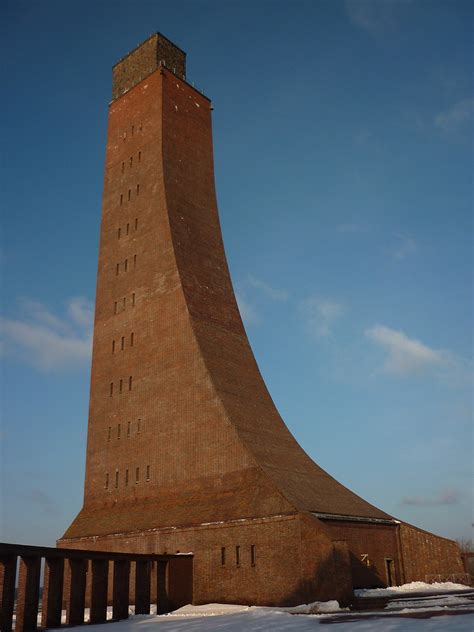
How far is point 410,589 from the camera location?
1962cm

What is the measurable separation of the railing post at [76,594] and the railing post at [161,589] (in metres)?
2.34

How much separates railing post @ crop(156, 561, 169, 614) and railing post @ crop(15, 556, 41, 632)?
386cm

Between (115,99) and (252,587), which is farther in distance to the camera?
(115,99)

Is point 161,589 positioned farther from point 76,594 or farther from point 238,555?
point 76,594

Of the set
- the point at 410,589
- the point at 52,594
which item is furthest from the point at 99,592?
the point at 410,589

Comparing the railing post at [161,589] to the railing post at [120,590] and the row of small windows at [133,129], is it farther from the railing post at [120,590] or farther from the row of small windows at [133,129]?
the row of small windows at [133,129]

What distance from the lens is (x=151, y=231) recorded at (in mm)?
25625

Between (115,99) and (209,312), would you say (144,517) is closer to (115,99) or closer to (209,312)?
(209,312)

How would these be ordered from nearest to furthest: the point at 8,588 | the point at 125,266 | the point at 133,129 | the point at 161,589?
1. the point at 8,588
2. the point at 161,589
3. the point at 125,266
4. the point at 133,129

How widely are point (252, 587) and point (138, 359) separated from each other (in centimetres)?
962

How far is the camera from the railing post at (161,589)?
18.1 metres

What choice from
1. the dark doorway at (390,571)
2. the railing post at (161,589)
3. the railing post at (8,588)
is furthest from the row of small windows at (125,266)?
the dark doorway at (390,571)

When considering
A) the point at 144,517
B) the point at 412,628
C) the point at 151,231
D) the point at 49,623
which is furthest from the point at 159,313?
the point at 412,628

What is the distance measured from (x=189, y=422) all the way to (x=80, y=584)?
6.36 metres
